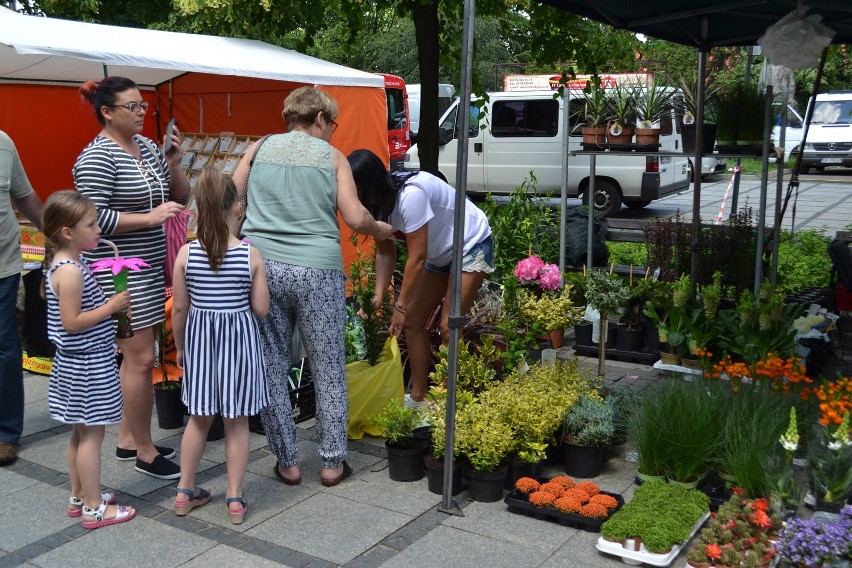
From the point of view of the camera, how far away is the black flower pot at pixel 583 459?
4.16m

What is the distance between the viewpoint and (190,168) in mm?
7762

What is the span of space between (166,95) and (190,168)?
3.43ft

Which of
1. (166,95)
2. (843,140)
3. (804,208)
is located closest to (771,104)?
(166,95)

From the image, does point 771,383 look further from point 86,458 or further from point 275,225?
point 86,458

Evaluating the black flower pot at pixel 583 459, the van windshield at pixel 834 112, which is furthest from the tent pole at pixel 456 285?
the van windshield at pixel 834 112

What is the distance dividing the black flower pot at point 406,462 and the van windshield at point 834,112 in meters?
21.3

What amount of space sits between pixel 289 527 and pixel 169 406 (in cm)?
153

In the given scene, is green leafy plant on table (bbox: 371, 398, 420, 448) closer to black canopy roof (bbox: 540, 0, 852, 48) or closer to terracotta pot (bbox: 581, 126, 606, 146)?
black canopy roof (bbox: 540, 0, 852, 48)

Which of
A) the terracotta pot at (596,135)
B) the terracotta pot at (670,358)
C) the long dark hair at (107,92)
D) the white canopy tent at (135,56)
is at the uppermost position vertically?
the white canopy tent at (135,56)

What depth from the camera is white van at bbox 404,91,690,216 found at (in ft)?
46.8

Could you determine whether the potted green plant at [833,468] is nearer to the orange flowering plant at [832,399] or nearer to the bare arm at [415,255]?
the orange flowering plant at [832,399]

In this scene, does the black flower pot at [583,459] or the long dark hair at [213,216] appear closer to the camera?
the long dark hair at [213,216]

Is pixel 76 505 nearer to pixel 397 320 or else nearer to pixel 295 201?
pixel 295 201

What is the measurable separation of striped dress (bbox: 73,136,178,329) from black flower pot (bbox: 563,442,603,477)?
2.08 metres
